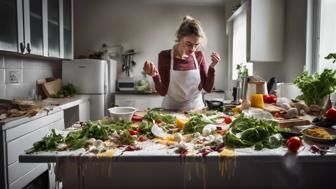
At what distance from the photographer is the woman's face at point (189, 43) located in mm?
1905

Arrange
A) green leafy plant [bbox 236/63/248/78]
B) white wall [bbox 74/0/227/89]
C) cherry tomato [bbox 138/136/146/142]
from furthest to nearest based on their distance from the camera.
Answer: white wall [bbox 74/0/227/89], green leafy plant [bbox 236/63/248/78], cherry tomato [bbox 138/136/146/142]

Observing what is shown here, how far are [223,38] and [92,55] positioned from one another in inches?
86.6

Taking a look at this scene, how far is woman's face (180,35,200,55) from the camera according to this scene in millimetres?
1905

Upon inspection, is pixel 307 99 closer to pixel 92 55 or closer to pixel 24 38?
pixel 24 38

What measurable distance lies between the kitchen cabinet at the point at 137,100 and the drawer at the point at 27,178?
1.78m

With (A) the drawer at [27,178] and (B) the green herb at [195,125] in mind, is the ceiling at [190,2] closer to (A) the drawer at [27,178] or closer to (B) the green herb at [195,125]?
(A) the drawer at [27,178]

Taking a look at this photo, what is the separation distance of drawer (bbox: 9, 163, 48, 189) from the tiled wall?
803 mm

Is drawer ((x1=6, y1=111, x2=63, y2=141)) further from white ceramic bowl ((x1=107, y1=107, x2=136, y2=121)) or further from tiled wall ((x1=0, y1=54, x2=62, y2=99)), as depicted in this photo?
white ceramic bowl ((x1=107, y1=107, x2=136, y2=121))

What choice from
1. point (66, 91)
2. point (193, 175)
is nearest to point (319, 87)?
point (193, 175)

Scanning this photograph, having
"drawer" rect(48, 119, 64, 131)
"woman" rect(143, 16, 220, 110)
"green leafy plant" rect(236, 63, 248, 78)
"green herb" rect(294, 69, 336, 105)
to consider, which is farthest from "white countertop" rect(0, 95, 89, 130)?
"green herb" rect(294, 69, 336, 105)

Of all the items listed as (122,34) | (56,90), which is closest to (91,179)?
(56,90)

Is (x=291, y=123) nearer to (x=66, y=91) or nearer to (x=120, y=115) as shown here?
(x=120, y=115)

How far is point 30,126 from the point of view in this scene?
6.64 ft

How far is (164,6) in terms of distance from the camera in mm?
4355
